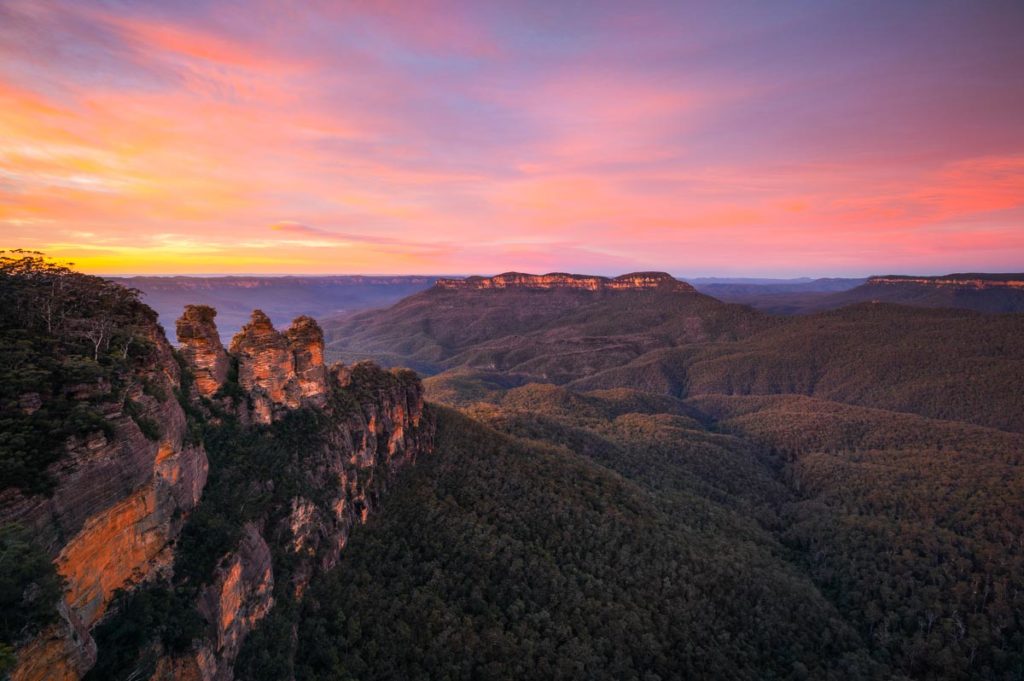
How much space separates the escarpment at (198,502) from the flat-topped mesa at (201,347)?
0.11 metres

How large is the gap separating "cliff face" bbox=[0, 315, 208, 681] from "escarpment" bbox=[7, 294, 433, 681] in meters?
0.06

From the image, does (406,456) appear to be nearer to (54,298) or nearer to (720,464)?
(54,298)

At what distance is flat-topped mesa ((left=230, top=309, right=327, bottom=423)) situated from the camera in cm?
4066

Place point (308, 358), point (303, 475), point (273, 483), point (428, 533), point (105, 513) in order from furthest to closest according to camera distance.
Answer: point (428, 533)
point (308, 358)
point (303, 475)
point (273, 483)
point (105, 513)

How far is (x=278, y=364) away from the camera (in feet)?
139

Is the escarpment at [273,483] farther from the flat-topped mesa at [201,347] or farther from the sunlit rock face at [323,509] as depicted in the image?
the flat-topped mesa at [201,347]

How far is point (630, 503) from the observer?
6197cm

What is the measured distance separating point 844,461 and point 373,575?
352 ft

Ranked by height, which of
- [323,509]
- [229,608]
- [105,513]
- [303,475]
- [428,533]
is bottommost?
[428,533]

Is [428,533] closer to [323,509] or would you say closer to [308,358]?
[323,509]

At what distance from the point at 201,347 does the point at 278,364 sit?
743cm

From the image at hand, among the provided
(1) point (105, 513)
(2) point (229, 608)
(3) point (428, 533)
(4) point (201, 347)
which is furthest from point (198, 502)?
(3) point (428, 533)

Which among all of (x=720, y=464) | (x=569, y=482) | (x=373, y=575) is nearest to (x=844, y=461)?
(x=720, y=464)

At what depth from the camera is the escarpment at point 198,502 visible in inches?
661
